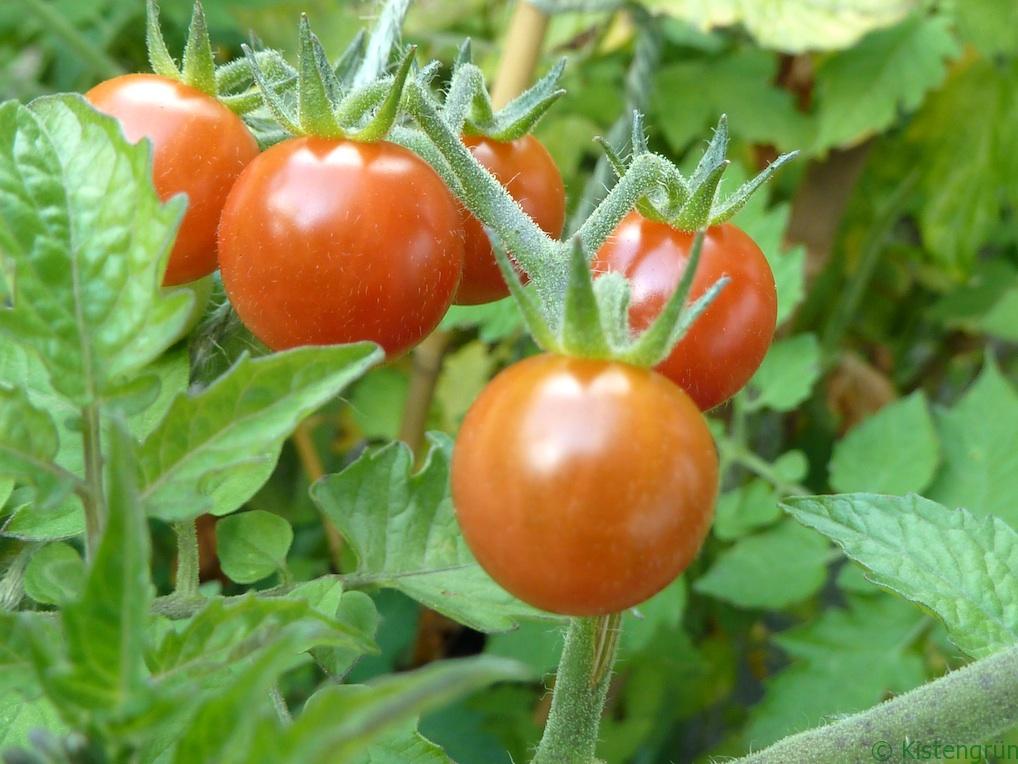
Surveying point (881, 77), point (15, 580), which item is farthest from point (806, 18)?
point (15, 580)

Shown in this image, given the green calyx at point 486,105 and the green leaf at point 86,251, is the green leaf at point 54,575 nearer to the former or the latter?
the green leaf at point 86,251

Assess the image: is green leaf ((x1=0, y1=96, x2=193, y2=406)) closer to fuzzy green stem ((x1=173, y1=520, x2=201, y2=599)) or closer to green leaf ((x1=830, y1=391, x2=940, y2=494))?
fuzzy green stem ((x1=173, y1=520, x2=201, y2=599))

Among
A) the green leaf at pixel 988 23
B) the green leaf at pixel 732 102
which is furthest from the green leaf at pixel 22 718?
the green leaf at pixel 988 23

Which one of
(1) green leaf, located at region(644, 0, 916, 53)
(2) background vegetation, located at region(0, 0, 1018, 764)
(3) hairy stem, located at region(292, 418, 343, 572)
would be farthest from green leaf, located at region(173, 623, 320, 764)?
(1) green leaf, located at region(644, 0, 916, 53)

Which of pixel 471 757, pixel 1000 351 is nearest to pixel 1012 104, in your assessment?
pixel 1000 351

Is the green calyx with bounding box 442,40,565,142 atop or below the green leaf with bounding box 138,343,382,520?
atop

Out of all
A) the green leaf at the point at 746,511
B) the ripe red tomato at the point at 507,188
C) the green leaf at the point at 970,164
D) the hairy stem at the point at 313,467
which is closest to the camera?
the ripe red tomato at the point at 507,188
